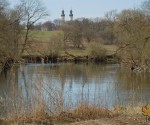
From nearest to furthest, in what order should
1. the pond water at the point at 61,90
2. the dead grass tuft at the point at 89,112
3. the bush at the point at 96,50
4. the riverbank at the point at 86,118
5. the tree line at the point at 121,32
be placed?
the riverbank at the point at 86,118, the dead grass tuft at the point at 89,112, the pond water at the point at 61,90, the tree line at the point at 121,32, the bush at the point at 96,50

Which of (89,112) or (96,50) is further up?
(89,112)

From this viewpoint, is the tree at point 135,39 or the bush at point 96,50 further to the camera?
the bush at point 96,50

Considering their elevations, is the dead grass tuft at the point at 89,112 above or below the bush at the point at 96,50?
above

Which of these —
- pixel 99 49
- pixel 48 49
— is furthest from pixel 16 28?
pixel 99 49

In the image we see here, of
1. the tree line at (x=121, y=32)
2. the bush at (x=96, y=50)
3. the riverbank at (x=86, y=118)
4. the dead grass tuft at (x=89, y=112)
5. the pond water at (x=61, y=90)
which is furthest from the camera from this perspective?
the bush at (x=96, y=50)

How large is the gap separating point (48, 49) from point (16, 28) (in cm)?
876

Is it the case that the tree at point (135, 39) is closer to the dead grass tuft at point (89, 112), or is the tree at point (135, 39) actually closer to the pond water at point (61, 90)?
the pond water at point (61, 90)

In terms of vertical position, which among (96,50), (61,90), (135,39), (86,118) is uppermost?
(135,39)

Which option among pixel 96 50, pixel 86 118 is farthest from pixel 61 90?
pixel 96 50

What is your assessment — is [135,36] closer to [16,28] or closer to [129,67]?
[129,67]

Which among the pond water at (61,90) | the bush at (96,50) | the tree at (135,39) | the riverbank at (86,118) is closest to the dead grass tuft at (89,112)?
the riverbank at (86,118)

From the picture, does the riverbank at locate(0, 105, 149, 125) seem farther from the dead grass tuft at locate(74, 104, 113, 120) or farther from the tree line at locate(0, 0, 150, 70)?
the tree line at locate(0, 0, 150, 70)

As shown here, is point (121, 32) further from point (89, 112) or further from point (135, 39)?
point (89, 112)

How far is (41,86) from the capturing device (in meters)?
9.93
